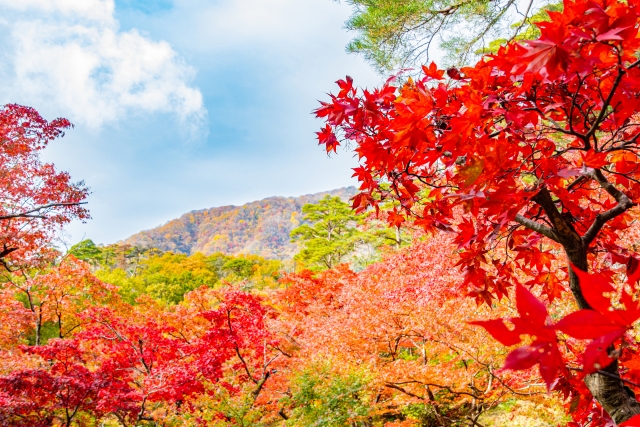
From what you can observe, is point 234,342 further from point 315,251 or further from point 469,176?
point 315,251

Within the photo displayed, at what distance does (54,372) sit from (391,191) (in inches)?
245

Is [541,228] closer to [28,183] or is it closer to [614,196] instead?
[614,196]

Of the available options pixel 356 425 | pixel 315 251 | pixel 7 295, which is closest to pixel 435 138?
pixel 356 425

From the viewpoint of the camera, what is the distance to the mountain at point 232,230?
180 feet

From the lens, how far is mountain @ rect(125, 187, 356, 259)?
54938 millimetres

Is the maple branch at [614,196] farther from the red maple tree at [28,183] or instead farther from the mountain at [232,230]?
the mountain at [232,230]

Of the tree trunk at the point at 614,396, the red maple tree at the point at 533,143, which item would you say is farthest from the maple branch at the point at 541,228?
the tree trunk at the point at 614,396

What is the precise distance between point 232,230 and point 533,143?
59390 millimetres

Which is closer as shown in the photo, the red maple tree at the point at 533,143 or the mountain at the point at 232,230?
the red maple tree at the point at 533,143

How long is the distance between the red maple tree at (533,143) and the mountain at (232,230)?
50.1 meters

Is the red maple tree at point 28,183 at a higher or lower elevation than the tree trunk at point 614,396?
higher

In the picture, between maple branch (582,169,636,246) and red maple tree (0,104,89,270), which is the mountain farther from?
maple branch (582,169,636,246)

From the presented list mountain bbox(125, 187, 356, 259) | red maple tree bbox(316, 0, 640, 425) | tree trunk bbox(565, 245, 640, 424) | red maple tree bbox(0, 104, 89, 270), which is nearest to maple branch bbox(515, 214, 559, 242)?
red maple tree bbox(316, 0, 640, 425)

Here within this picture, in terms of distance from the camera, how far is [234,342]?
6.19 metres
